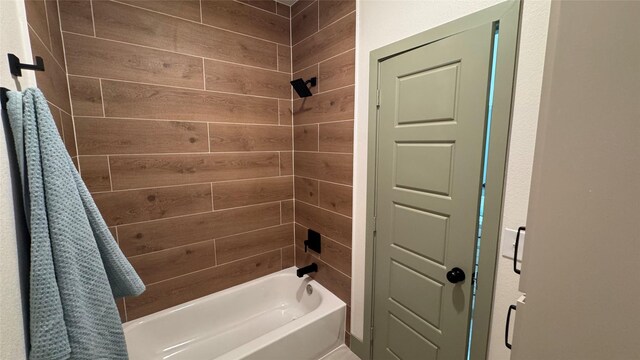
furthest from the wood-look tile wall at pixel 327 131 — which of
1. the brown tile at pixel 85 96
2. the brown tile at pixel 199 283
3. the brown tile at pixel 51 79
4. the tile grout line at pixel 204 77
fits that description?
the brown tile at pixel 51 79

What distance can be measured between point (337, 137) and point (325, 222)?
2.15 feet

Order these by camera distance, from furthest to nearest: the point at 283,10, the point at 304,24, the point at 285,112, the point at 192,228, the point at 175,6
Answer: the point at 285,112
the point at 283,10
the point at 304,24
the point at 192,228
the point at 175,6

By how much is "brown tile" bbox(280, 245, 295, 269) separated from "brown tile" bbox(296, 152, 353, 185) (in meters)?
0.71

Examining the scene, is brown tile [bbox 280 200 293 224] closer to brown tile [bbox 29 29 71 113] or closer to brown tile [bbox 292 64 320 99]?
brown tile [bbox 292 64 320 99]

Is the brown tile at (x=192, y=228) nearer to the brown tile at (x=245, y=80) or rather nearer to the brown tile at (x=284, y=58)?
the brown tile at (x=245, y=80)

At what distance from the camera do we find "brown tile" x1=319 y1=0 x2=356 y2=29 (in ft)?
4.99

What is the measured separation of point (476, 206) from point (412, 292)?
617 millimetres

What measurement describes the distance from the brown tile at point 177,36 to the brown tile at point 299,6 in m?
0.31

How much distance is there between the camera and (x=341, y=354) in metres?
1.79

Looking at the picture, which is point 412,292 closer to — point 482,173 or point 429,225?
point 429,225

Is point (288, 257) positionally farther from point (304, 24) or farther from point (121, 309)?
point (304, 24)

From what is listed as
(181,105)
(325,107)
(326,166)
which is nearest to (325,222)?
(326,166)

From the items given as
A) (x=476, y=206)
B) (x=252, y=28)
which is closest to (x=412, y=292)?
(x=476, y=206)

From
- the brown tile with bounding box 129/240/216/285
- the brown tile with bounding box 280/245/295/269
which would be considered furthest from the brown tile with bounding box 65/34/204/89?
the brown tile with bounding box 280/245/295/269
